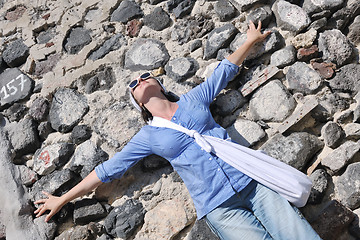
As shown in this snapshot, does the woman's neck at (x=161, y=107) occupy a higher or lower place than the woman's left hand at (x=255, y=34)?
lower

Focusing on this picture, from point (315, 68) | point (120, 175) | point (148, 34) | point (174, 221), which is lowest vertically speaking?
point (174, 221)

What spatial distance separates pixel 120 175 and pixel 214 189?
24.4 inches

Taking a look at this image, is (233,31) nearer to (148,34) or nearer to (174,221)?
(148,34)

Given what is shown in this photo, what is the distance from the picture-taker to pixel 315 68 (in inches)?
110

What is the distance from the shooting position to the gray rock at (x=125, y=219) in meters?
2.66

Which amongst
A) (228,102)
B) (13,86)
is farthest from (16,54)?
(228,102)

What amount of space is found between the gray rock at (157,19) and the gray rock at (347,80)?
1272 mm

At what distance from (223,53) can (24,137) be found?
151cm

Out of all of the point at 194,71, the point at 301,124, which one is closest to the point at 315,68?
the point at 301,124

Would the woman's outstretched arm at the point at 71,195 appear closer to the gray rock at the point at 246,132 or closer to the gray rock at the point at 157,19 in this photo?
the gray rock at the point at 246,132

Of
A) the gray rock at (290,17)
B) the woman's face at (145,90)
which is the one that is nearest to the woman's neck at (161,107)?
the woman's face at (145,90)

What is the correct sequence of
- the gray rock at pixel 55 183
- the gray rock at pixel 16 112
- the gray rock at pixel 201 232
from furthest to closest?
the gray rock at pixel 16 112 < the gray rock at pixel 55 183 < the gray rock at pixel 201 232

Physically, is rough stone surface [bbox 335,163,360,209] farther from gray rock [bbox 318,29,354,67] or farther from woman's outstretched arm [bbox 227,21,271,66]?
woman's outstretched arm [bbox 227,21,271,66]

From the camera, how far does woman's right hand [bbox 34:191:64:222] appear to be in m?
2.72
